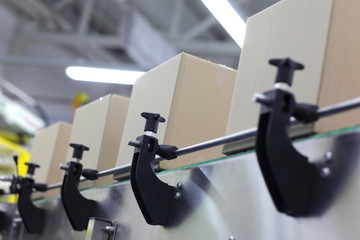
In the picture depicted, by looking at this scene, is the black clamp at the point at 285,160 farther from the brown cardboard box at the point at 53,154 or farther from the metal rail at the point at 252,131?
the brown cardboard box at the point at 53,154

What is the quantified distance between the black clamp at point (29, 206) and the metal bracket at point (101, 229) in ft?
1.86

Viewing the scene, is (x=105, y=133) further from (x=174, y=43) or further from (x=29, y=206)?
(x=174, y=43)

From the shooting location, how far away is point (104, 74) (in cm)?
580

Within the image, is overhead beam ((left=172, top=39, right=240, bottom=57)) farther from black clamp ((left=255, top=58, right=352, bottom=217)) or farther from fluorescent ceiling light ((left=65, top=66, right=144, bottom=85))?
black clamp ((left=255, top=58, right=352, bottom=217))

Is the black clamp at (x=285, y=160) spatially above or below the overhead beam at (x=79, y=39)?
below

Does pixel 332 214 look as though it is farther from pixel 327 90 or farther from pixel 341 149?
pixel 327 90

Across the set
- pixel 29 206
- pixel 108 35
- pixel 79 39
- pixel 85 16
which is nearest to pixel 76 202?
pixel 29 206

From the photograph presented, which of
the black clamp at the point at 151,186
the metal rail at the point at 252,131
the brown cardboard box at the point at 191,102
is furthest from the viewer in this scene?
the brown cardboard box at the point at 191,102

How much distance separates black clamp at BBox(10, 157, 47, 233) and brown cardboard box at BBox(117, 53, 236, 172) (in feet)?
2.21

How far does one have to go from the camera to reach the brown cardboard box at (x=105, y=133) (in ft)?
5.78

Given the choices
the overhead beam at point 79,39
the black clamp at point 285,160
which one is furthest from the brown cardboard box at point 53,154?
the overhead beam at point 79,39

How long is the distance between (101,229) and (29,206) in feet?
2.01

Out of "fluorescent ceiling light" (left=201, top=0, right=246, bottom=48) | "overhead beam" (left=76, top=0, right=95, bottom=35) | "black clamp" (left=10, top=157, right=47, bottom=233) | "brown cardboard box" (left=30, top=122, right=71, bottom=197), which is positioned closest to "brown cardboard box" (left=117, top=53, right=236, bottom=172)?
"fluorescent ceiling light" (left=201, top=0, right=246, bottom=48)

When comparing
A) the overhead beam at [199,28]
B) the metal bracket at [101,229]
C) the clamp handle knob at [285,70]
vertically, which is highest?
the overhead beam at [199,28]
